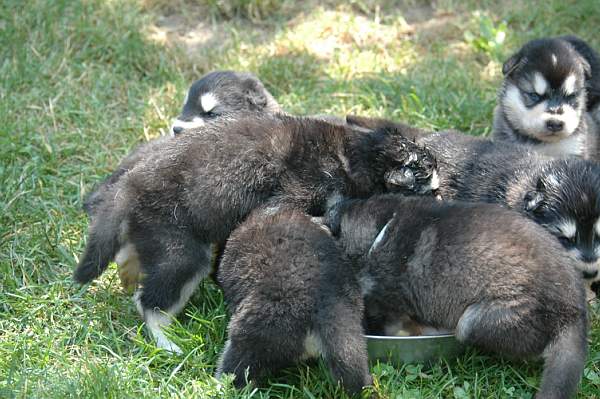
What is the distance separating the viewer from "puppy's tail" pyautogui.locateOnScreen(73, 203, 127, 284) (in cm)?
498

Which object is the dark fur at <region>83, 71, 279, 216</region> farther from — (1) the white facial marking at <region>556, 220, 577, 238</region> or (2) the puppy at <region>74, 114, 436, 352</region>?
(1) the white facial marking at <region>556, 220, 577, 238</region>

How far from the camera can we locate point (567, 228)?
498 cm

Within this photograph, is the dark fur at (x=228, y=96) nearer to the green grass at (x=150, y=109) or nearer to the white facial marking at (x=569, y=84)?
the green grass at (x=150, y=109)

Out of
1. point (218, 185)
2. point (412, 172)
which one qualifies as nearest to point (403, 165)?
point (412, 172)

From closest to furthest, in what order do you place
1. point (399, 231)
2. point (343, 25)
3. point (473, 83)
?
point (399, 231)
point (473, 83)
point (343, 25)

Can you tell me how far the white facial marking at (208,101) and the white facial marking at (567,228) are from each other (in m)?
2.92

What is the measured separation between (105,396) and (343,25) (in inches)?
221

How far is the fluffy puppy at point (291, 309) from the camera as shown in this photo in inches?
169

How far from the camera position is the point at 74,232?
6.06m

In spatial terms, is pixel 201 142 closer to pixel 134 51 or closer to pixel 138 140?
pixel 138 140

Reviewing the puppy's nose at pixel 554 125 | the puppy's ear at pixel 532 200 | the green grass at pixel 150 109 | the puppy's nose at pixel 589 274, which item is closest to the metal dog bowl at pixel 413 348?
the green grass at pixel 150 109

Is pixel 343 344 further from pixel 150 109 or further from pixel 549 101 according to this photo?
pixel 150 109

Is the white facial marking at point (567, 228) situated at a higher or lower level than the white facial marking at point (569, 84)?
lower

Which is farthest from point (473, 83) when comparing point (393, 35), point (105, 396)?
point (105, 396)
